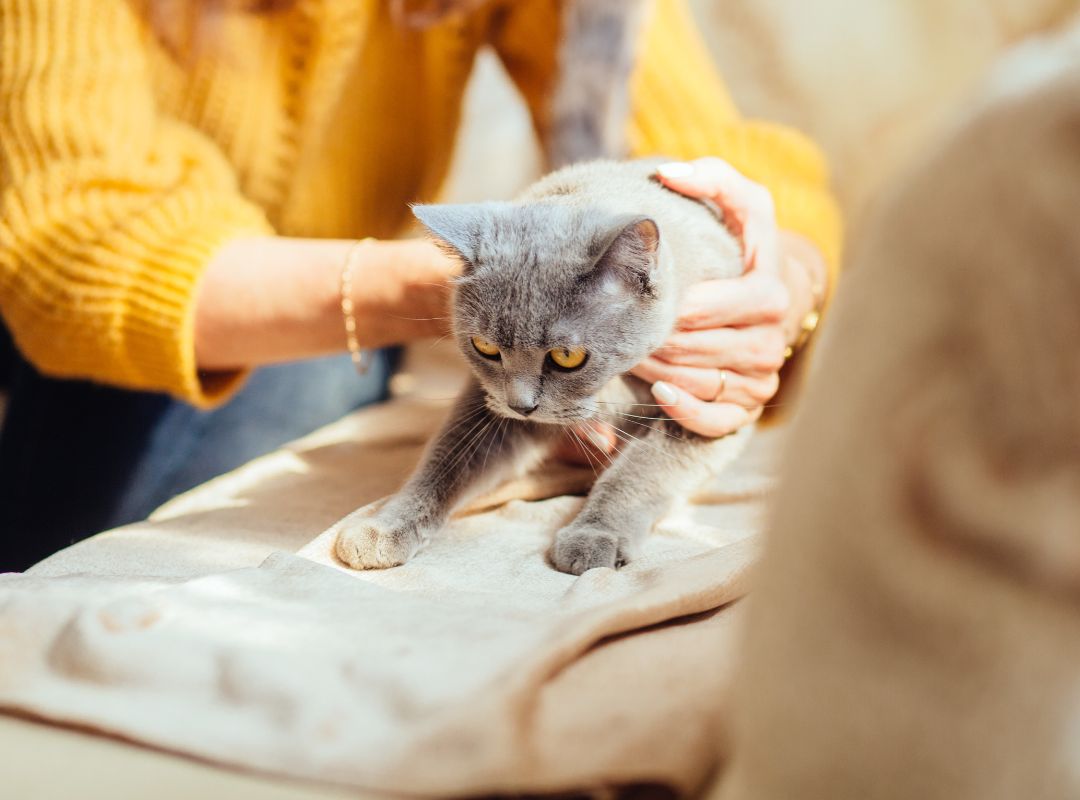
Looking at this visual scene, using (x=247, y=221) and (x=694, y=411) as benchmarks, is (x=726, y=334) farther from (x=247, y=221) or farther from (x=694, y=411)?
(x=247, y=221)

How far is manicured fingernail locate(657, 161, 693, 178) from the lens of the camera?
0.92 metres

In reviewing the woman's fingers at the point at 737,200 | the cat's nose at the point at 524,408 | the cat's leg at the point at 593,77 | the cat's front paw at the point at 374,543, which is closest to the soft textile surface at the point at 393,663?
the cat's front paw at the point at 374,543

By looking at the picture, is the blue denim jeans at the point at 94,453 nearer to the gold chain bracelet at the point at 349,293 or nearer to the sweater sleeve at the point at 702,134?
the gold chain bracelet at the point at 349,293

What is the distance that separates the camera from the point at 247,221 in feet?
3.47

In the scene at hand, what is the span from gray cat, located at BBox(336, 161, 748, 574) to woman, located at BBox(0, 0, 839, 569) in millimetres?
42

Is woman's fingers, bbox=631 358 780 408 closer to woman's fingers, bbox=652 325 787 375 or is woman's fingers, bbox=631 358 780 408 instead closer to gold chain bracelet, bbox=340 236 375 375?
woman's fingers, bbox=652 325 787 375

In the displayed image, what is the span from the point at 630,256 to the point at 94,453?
84cm

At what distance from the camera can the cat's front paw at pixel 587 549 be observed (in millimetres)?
751

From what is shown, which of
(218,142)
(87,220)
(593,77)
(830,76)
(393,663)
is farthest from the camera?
(830,76)

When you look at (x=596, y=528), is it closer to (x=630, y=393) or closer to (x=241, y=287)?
(x=630, y=393)

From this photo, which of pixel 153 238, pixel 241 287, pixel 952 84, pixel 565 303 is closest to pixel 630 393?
pixel 565 303

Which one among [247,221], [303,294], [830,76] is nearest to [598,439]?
[303,294]

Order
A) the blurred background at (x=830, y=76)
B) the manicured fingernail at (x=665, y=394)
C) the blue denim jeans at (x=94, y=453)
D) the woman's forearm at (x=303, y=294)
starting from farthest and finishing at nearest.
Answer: the blurred background at (x=830, y=76) → the blue denim jeans at (x=94, y=453) → the woman's forearm at (x=303, y=294) → the manicured fingernail at (x=665, y=394)

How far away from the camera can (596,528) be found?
0.80 metres
